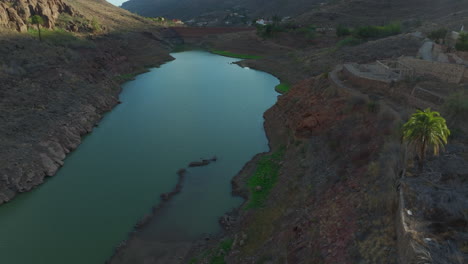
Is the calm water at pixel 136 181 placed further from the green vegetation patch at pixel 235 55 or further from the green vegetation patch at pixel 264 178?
the green vegetation patch at pixel 235 55

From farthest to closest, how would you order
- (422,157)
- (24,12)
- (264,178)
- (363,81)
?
(24,12) < (363,81) < (264,178) < (422,157)

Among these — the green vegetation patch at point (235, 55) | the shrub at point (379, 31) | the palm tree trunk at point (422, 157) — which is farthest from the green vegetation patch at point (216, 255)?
the green vegetation patch at point (235, 55)

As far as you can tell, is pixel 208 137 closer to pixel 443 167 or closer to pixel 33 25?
pixel 443 167

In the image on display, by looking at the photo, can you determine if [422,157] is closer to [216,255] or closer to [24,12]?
[216,255]

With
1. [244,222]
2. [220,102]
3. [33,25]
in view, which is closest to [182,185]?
[244,222]

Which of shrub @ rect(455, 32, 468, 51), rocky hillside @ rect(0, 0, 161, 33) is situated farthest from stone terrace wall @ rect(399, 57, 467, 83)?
rocky hillside @ rect(0, 0, 161, 33)

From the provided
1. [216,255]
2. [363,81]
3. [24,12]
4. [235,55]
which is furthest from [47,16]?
[216,255]

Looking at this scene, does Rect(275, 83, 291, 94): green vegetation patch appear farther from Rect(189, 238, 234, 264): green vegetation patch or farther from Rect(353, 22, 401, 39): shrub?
Rect(189, 238, 234, 264): green vegetation patch
